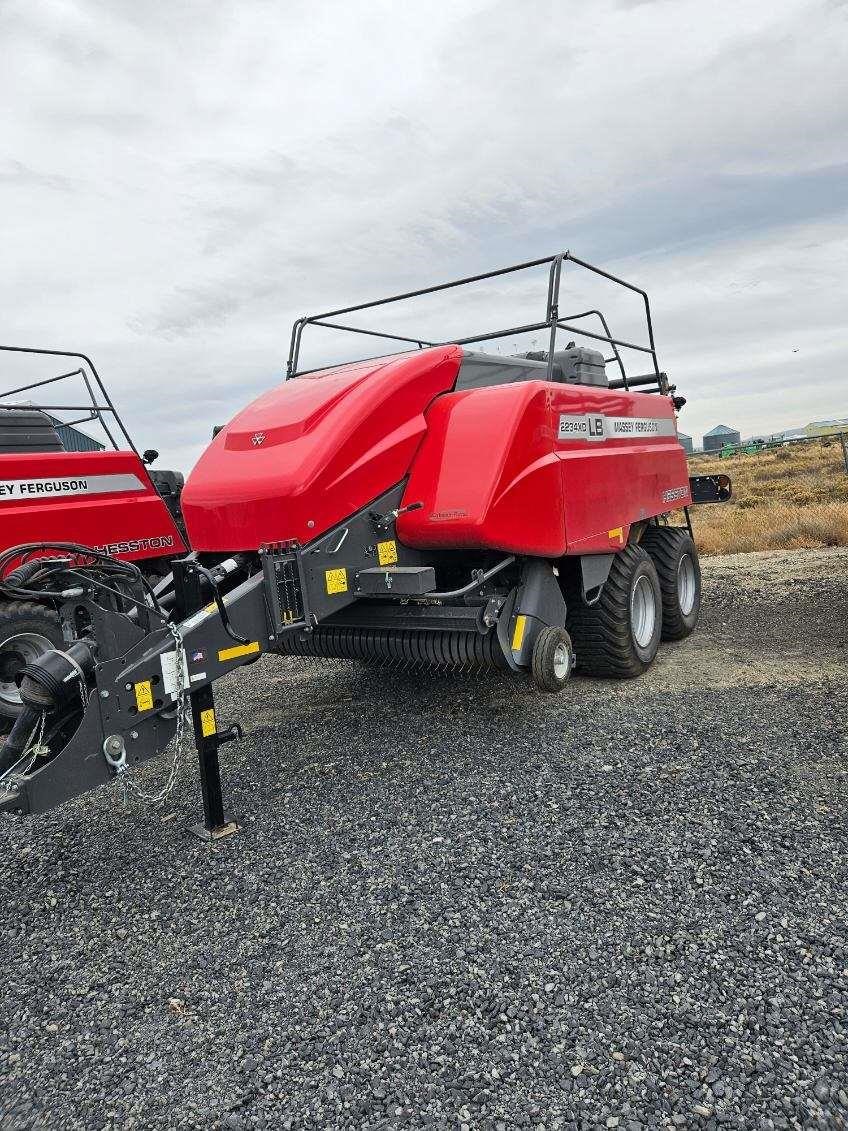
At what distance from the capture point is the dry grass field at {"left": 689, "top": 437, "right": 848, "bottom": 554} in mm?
12156

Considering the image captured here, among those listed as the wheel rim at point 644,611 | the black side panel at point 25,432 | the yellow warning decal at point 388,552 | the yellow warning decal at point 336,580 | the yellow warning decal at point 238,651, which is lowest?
the wheel rim at point 644,611

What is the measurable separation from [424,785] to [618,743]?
113 cm

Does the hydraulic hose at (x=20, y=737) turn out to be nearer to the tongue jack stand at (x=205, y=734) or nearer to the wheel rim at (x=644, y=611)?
the tongue jack stand at (x=205, y=734)

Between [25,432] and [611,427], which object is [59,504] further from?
[611,427]

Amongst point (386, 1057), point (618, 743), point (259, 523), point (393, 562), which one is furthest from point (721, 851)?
point (259, 523)

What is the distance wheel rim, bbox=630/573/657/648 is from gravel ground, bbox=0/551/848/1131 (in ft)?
3.57

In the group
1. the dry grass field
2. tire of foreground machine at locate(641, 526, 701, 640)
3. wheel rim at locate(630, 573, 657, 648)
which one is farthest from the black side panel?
the dry grass field

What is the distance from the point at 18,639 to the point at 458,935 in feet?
13.7

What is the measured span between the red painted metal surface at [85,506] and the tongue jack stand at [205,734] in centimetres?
306

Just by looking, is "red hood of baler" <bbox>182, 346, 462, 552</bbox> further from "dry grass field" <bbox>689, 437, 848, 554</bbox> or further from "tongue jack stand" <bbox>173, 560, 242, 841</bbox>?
"dry grass field" <bbox>689, 437, 848, 554</bbox>

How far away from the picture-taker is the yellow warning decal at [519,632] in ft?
14.8

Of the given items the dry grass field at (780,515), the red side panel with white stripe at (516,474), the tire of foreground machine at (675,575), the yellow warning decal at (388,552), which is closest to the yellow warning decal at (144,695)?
the yellow warning decal at (388,552)

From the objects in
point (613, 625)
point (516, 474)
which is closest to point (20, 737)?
point (516, 474)

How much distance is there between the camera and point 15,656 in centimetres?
580
